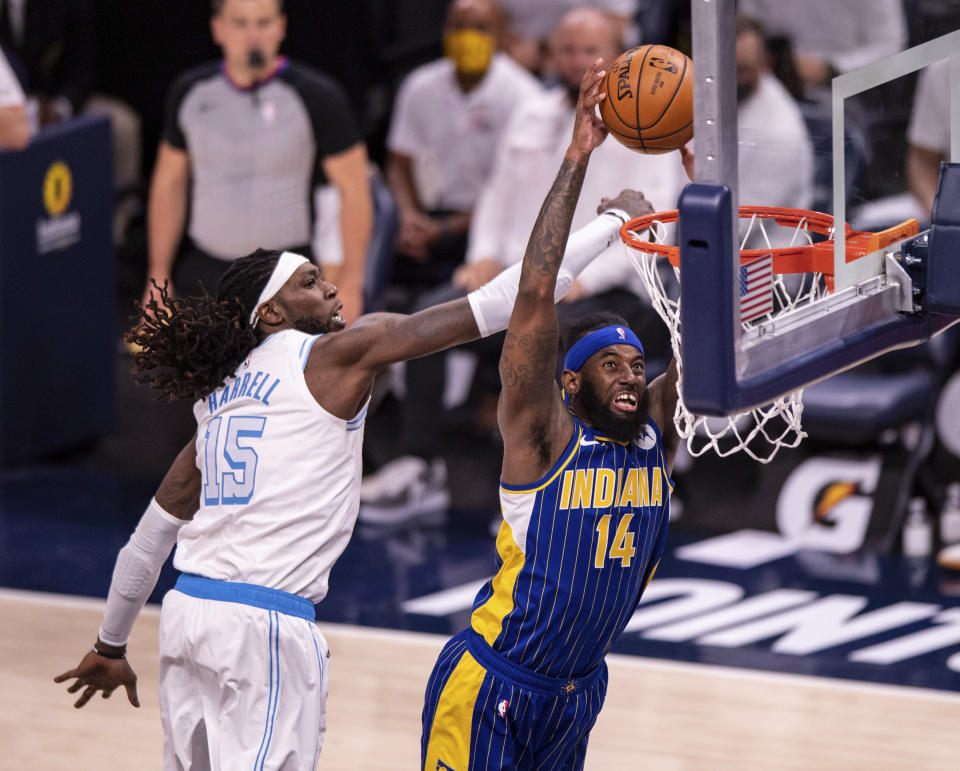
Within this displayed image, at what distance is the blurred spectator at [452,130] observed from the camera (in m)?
8.91

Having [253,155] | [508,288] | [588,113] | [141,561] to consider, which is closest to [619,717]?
[141,561]

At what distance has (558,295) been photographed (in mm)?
4090

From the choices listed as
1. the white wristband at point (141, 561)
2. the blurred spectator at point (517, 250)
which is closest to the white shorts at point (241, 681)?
the white wristband at point (141, 561)

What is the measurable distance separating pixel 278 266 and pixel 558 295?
2.56 feet

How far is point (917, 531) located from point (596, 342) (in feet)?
12.8

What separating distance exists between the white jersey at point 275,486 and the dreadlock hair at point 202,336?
0.11 metres

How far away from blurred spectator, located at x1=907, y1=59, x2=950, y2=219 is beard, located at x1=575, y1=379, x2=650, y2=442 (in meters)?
0.88

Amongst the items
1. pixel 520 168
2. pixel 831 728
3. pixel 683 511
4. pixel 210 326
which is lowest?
pixel 831 728

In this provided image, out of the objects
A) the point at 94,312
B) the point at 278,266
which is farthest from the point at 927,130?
the point at 94,312

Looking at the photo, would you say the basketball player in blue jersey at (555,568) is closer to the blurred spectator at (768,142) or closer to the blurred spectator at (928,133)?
the blurred spectator at (768,142)

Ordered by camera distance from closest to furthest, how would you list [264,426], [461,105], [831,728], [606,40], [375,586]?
1. [264,426]
2. [831,728]
3. [375,586]
4. [606,40]
5. [461,105]

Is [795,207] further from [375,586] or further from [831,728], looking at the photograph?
[375,586]

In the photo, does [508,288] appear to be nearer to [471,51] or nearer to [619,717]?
[619,717]

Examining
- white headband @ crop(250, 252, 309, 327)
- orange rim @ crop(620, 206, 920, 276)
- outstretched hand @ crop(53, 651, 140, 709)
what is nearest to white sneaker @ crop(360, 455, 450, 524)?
outstretched hand @ crop(53, 651, 140, 709)
